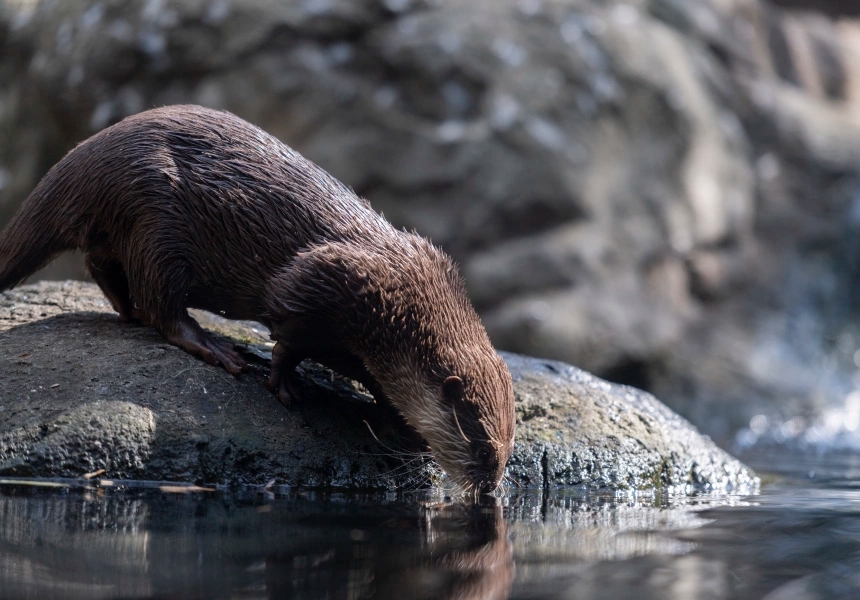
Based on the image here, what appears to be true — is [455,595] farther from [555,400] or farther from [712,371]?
[712,371]

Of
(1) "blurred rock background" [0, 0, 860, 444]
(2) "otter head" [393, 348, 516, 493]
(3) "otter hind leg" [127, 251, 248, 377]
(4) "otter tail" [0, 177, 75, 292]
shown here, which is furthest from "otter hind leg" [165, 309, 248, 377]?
(1) "blurred rock background" [0, 0, 860, 444]

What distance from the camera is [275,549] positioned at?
6.82 feet

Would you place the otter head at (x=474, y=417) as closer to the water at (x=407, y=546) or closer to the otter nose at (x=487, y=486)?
the otter nose at (x=487, y=486)

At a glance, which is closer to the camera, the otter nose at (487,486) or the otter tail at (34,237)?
the otter nose at (487,486)

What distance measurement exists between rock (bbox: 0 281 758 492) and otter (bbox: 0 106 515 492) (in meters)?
0.14

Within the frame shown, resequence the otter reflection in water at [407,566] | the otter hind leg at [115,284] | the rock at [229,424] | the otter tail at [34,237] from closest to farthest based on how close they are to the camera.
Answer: the otter reflection in water at [407,566], the rock at [229,424], the otter tail at [34,237], the otter hind leg at [115,284]

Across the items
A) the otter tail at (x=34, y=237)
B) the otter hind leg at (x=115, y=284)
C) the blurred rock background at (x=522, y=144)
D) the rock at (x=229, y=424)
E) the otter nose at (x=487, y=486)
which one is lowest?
the otter nose at (x=487, y=486)

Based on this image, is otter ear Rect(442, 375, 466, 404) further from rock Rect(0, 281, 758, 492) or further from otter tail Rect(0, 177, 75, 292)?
otter tail Rect(0, 177, 75, 292)

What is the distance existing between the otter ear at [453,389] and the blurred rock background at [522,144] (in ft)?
12.9

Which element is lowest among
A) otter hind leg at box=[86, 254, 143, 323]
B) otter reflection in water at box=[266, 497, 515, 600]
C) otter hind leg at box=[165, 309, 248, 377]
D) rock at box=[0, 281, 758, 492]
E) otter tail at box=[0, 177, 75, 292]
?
otter reflection in water at box=[266, 497, 515, 600]

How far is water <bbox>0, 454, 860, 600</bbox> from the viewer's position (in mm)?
1778

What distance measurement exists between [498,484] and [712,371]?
4827mm

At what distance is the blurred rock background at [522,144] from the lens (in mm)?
7273

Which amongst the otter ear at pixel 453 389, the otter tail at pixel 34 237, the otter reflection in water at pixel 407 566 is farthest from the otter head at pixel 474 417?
the otter tail at pixel 34 237
